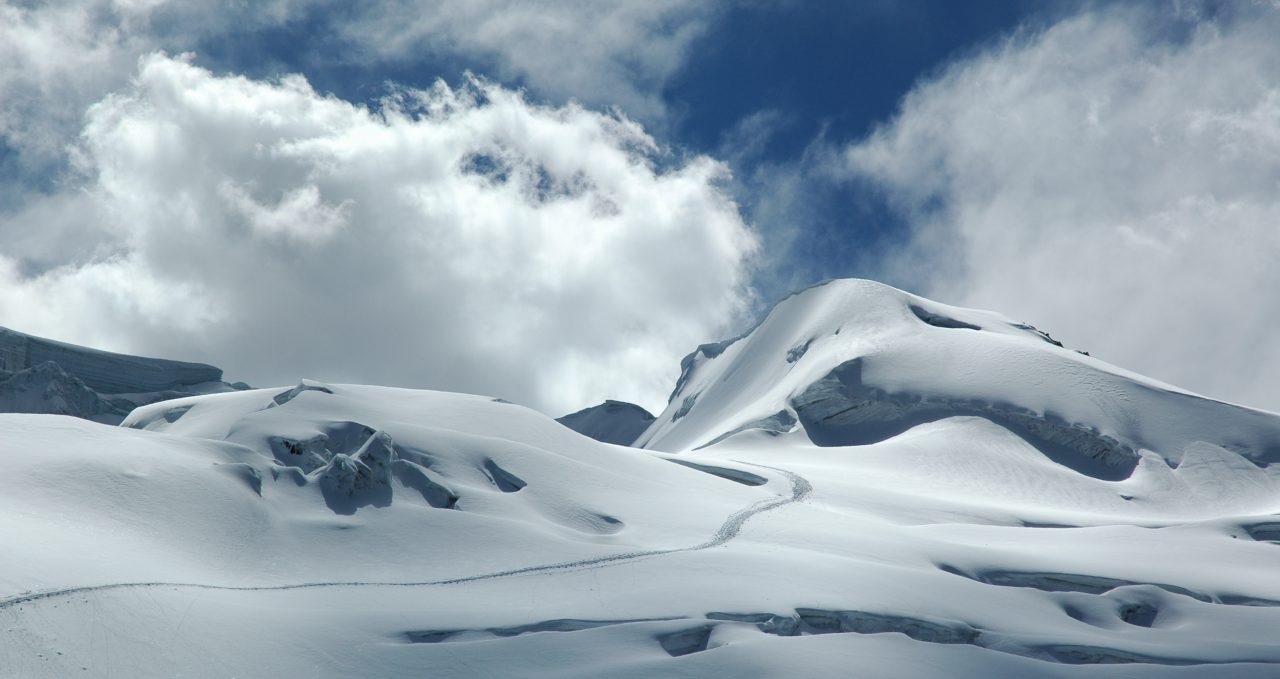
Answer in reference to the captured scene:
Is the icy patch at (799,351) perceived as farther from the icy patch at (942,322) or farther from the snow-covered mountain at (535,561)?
the snow-covered mountain at (535,561)

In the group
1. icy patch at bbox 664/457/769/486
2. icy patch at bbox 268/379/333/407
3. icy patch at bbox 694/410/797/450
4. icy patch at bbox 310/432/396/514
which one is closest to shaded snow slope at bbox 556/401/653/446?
icy patch at bbox 694/410/797/450

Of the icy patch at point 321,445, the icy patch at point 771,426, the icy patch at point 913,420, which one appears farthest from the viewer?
the icy patch at point 771,426

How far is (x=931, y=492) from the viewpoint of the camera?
6050cm

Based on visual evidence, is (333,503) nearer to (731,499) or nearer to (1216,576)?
(731,499)

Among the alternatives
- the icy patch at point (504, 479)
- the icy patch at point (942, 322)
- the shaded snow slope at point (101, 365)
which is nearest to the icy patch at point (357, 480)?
the icy patch at point (504, 479)

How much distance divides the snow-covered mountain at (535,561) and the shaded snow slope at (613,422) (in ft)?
196

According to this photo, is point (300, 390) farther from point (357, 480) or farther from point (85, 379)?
point (85, 379)

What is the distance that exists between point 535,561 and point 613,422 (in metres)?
91.1

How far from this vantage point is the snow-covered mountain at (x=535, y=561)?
26953 mm

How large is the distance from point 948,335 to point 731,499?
4588 cm

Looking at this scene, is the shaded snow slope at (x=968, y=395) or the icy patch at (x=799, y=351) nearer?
the shaded snow slope at (x=968, y=395)

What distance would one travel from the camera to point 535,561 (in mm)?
34344

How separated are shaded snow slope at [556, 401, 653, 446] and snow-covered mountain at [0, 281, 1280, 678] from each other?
59.9m

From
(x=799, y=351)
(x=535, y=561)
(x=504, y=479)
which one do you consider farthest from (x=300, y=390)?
A: (x=799, y=351)
